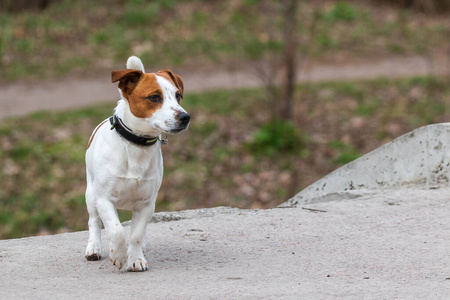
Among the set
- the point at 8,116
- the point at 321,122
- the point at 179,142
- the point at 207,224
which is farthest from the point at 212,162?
the point at 207,224

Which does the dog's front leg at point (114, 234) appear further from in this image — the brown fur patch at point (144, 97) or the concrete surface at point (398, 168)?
the concrete surface at point (398, 168)

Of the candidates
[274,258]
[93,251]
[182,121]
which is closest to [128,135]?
[182,121]

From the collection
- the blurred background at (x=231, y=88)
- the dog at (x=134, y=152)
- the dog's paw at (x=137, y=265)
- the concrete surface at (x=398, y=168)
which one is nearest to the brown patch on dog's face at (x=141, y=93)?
the dog at (x=134, y=152)

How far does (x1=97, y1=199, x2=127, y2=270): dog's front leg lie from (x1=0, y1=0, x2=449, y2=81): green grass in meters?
11.2

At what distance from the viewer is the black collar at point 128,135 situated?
457cm

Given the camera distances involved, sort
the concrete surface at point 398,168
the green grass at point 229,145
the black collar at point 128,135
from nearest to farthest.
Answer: the black collar at point 128,135
the concrete surface at point 398,168
the green grass at point 229,145

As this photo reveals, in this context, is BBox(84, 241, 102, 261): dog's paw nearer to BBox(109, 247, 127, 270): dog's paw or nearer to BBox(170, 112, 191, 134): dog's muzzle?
BBox(109, 247, 127, 270): dog's paw

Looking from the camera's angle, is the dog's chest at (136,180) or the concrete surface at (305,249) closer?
the concrete surface at (305,249)

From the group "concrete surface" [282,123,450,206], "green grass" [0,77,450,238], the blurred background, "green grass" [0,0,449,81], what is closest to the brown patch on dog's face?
"concrete surface" [282,123,450,206]

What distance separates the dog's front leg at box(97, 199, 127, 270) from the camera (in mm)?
4496

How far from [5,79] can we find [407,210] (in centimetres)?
1157

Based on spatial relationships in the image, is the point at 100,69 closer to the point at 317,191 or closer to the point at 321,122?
the point at 321,122

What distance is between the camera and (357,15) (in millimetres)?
19078

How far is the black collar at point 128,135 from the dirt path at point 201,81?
9.84 metres
